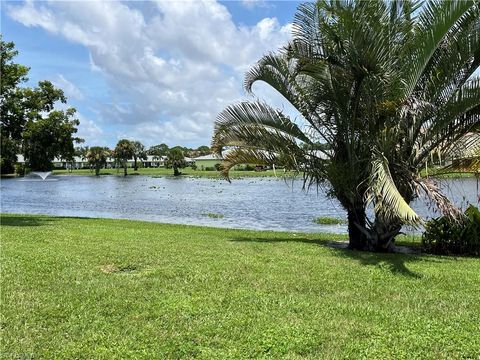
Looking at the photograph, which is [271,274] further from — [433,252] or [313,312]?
[433,252]

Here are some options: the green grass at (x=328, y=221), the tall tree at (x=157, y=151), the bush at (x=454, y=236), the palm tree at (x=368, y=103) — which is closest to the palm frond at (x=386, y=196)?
the palm tree at (x=368, y=103)

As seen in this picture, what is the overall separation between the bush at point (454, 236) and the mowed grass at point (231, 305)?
5.83ft

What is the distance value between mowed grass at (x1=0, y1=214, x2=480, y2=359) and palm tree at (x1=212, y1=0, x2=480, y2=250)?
1.82 metres

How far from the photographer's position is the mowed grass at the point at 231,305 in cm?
438

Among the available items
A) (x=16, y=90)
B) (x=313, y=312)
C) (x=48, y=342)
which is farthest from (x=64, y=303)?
(x=16, y=90)

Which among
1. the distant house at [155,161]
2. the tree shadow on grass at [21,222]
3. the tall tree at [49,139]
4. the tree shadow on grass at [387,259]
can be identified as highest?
the distant house at [155,161]

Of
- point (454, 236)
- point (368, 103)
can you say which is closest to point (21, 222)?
point (368, 103)

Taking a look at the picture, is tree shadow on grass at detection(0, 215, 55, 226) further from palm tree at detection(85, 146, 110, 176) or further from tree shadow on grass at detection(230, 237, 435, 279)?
palm tree at detection(85, 146, 110, 176)

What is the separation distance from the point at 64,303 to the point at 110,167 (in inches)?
5581

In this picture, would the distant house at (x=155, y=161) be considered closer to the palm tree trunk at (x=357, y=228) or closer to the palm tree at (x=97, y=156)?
the palm tree at (x=97, y=156)

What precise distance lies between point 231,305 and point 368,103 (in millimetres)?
5813

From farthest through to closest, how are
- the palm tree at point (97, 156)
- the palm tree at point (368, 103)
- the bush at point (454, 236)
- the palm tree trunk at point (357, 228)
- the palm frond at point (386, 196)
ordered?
the palm tree at point (97, 156) → the palm tree trunk at point (357, 228) → the bush at point (454, 236) → the palm tree at point (368, 103) → the palm frond at point (386, 196)

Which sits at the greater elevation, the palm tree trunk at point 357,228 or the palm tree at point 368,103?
the palm tree at point 368,103

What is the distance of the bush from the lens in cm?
1012
